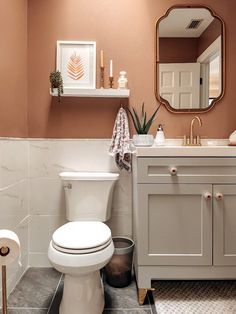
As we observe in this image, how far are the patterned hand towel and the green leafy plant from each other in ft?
0.22

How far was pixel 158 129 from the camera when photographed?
1998mm

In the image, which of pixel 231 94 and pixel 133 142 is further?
pixel 231 94

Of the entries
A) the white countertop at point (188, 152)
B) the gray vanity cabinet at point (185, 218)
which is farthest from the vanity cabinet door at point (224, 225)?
the white countertop at point (188, 152)

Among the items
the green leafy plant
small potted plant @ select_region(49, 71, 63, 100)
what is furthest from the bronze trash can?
small potted plant @ select_region(49, 71, 63, 100)

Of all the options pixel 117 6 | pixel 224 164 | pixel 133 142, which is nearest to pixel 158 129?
pixel 133 142

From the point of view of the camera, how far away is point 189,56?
2070 millimetres

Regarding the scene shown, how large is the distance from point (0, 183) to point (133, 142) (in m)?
0.90

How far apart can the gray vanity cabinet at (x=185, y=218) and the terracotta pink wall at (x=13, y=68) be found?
877 mm

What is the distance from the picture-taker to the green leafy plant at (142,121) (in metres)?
1.92

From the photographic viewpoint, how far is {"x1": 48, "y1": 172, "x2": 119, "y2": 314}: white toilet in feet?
4.43

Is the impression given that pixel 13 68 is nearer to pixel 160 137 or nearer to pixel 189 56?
pixel 160 137

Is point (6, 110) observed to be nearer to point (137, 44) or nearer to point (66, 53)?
point (66, 53)

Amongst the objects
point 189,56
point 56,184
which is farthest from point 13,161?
point 189,56

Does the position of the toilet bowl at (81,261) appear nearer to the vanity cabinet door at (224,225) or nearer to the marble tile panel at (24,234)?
the marble tile panel at (24,234)
